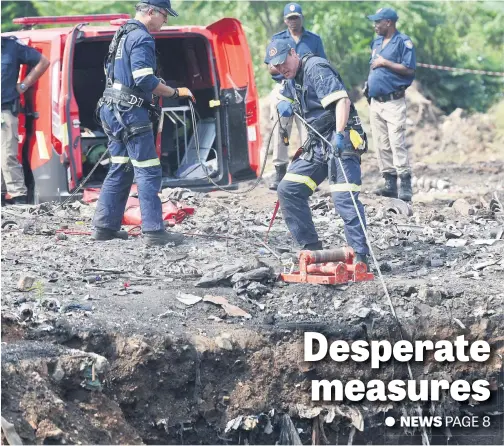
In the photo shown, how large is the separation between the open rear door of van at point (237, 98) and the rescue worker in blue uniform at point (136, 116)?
193 centimetres

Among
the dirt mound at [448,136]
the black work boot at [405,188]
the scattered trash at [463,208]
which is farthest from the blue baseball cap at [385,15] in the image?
the dirt mound at [448,136]

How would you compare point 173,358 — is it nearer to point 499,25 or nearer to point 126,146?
point 126,146

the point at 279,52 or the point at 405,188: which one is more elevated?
the point at 279,52

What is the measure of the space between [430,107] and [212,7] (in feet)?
14.9

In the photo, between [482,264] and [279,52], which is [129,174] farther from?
[482,264]

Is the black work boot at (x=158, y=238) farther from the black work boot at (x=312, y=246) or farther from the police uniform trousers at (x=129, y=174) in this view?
the black work boot at (x=312, y=246)

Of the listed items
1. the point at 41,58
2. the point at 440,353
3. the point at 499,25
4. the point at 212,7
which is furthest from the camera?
the point at 499,25

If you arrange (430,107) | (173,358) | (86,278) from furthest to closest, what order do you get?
(430,107), (86,278), (173,358)

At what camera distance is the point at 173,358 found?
20.9ft

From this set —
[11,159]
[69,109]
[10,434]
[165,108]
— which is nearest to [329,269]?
[10,434]

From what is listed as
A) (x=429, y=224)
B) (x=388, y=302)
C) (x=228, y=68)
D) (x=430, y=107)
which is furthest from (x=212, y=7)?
(x=388, y=302)

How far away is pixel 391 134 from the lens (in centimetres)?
1126

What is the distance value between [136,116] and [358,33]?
10284 mm

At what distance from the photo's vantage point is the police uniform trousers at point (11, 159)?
1001 centimetres
